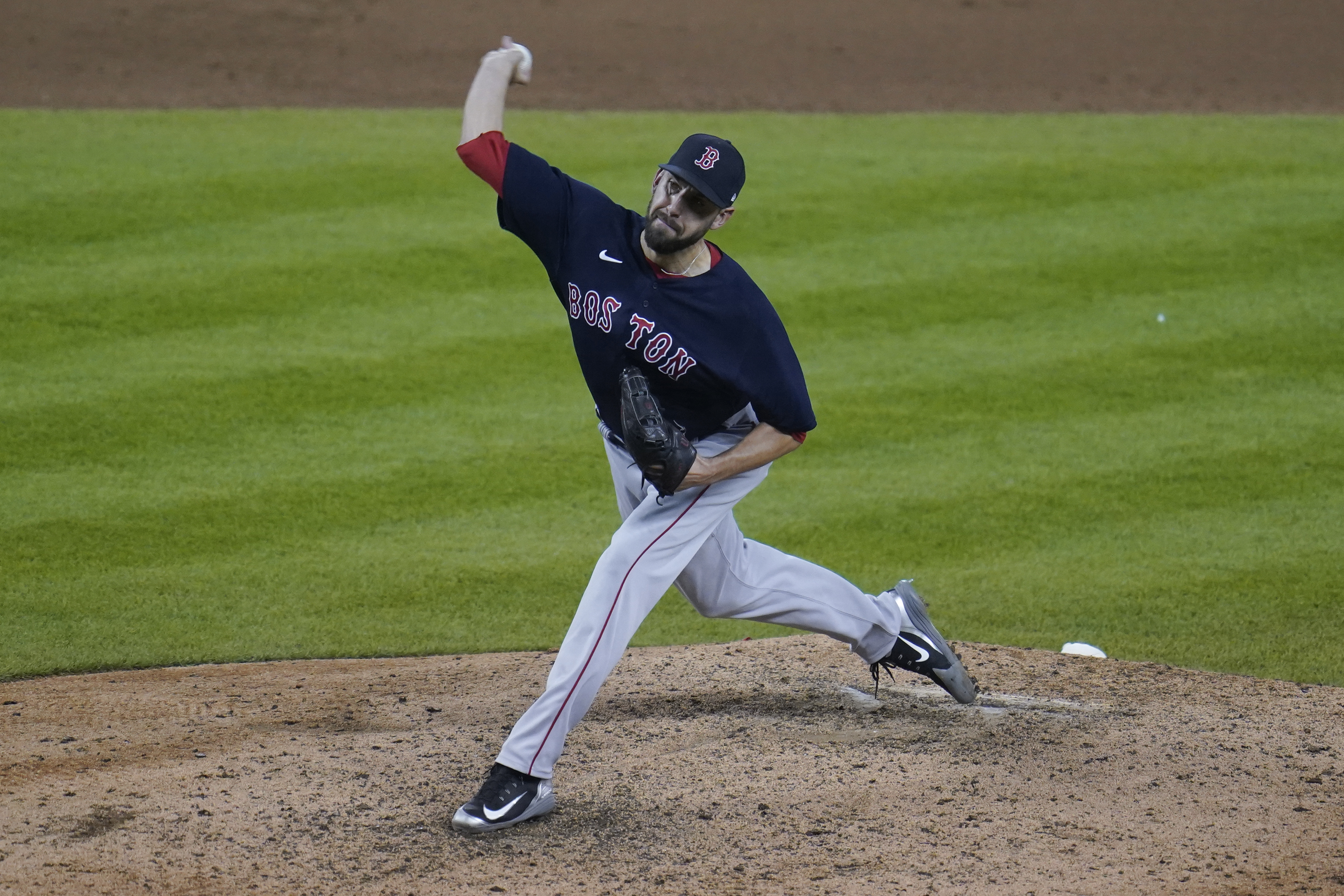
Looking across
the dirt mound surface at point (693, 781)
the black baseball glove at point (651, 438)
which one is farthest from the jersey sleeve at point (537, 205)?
the dirt mound surface at point (693, 781)

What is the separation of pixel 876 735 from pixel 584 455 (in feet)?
9.40

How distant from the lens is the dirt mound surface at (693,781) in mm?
3410

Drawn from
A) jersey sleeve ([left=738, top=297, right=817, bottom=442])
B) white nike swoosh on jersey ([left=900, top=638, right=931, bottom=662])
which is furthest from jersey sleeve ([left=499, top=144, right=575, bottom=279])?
white nike swoosh on jersey ([left=900, top=638, right=931, bottom=662])

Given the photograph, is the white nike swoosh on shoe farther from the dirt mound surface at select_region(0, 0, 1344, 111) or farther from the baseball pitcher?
the dirt mound surface at select_region(0, 0, 1344, 111)

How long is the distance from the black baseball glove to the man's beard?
332mm

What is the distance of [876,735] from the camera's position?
Result: 14.0 ft

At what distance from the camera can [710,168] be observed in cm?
364

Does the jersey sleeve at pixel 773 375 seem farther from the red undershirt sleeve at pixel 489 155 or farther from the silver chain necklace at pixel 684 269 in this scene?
the red undershirt sleeve at pixel 489 155

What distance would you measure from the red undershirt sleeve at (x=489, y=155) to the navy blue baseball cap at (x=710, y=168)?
47 cm

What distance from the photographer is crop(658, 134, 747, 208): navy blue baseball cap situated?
3623 mm

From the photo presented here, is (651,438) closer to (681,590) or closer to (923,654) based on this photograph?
(681,590)

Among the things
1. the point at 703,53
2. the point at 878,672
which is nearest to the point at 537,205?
the point at 878,672

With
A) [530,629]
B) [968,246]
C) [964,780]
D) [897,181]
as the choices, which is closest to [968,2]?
[897,181]

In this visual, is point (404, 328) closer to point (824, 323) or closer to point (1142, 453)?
point (824, 323)
